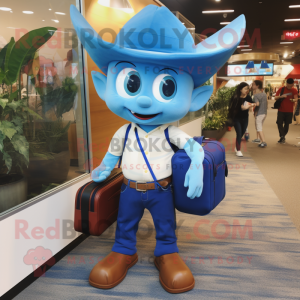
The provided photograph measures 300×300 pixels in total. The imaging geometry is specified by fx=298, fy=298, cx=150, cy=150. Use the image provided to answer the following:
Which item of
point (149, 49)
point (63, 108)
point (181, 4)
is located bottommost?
point (63, 108)

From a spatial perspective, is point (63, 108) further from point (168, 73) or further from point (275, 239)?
point (275, 239)

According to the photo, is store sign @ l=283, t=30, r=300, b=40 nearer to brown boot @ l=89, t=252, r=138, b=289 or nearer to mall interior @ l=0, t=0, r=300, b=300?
mall interior @ l=0, t=0, r=300, b=300

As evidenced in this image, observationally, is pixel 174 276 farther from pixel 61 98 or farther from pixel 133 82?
pixel 61 98

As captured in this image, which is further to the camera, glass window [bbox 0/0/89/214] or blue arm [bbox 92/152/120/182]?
blue arm [bbox 92/152/120/182]

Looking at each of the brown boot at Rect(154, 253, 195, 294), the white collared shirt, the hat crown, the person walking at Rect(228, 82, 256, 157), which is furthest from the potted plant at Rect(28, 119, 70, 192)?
the person walking at Rect(228, 82, 256, 157)

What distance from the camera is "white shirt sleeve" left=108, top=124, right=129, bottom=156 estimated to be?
207 cm

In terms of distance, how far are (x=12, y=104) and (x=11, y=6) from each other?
705 mm

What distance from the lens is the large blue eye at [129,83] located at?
1811 mm

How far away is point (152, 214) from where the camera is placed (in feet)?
6.73

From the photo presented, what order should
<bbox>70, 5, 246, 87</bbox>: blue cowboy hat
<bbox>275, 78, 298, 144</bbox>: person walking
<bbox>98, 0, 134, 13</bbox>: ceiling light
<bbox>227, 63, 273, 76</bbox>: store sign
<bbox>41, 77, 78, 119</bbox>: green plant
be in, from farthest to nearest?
<bbox>227, 63, 273, 76</bbox>: store sign, <bbox>275, 78, 298, 144</bbox>: person walking, <bbox>98, 0, 134, 13</bbox>: ceiling light, <bbox>41, 77, 78, 119</bbox>: green plant, <bbox>70, 5, 246, 87</bbox>: blue cowboy hat

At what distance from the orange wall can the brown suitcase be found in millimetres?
865

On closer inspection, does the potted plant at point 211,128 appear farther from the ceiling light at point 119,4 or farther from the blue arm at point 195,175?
the blue arm at point 195,175

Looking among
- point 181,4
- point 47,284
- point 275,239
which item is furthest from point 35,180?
point 181,4

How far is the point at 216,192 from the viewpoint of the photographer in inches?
77.9
